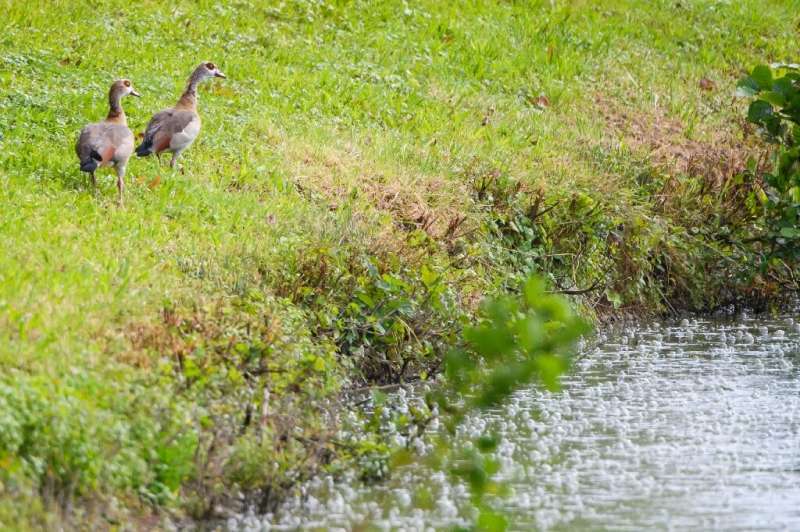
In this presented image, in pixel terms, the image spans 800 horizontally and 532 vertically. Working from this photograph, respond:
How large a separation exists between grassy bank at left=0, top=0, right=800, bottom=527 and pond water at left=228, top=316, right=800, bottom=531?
52cm

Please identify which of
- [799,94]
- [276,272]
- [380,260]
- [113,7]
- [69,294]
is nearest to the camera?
[69,294]

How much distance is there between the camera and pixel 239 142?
13.9 metres

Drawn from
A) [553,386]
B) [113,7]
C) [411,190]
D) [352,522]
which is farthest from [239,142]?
[553,386]

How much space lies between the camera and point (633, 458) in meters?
9.23

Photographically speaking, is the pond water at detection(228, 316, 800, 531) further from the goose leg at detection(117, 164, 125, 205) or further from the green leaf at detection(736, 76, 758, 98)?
Answer: the goose leg at detection(117, 164, 125, 205)

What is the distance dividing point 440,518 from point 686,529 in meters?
1.37

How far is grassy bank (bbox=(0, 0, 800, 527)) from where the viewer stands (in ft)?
25.5

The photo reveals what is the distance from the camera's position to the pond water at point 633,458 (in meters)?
7.99

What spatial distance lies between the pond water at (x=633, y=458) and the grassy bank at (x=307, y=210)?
522mm

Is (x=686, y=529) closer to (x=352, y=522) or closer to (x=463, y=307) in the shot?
(x=352, y=522)

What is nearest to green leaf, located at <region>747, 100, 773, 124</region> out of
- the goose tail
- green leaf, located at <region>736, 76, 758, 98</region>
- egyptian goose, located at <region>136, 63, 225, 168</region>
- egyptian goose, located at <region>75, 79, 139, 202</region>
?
green leaf, located at <region>736, 76, 758, 98</region>

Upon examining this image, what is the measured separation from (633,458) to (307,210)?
420 cm

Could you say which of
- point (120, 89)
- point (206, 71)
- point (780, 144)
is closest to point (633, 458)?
point (780, 144)

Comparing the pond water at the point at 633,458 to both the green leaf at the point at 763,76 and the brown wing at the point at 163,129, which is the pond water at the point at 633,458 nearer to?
the green leaf at the point at 763,76
